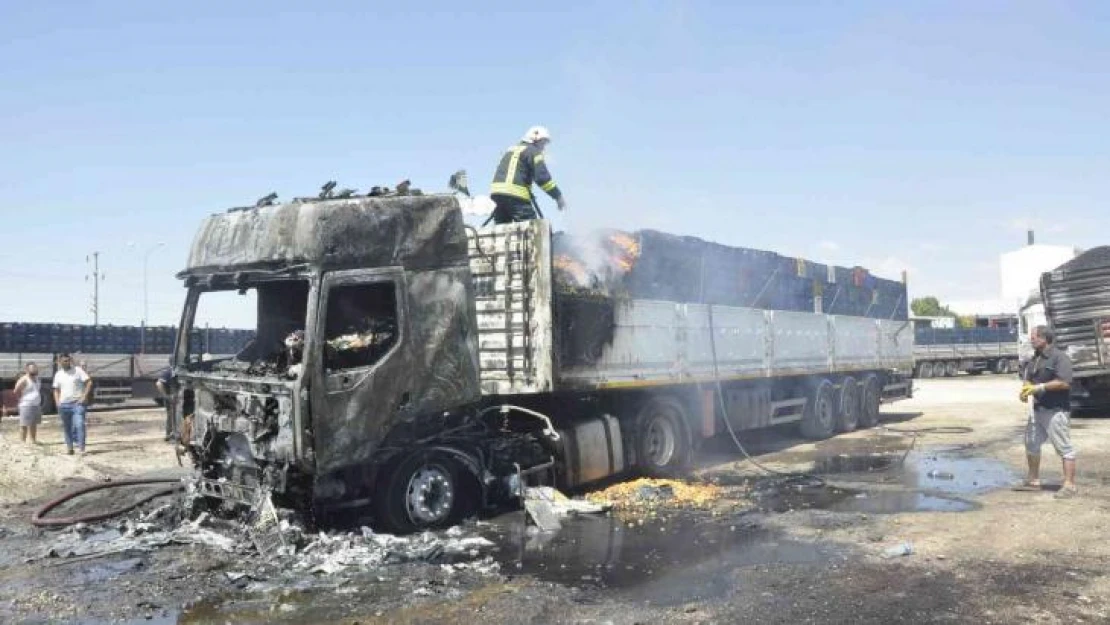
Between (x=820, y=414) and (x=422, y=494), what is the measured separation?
31.9ft

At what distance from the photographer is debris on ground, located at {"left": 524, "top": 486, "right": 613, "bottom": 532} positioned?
8109 mm

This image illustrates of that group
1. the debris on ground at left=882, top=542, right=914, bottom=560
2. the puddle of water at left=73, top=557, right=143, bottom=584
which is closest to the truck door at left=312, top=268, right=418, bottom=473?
the puddle of water at left=73, top=557, right=143, bottom=584

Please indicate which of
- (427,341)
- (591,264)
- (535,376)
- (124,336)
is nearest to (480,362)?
(535,376)

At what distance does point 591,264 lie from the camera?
32.3ft

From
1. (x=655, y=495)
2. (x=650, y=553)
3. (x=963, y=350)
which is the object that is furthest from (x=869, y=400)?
(x=963, y=350)

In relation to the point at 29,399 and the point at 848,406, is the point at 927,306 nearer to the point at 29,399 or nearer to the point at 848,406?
the point at 848,406

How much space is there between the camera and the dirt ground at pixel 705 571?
548cm

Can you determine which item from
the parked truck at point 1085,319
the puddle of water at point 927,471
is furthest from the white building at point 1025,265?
the puddle of water at point 927,471

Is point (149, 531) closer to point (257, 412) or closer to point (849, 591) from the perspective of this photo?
point (257, 412)

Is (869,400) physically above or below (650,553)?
above

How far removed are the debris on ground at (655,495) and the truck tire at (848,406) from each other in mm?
6797

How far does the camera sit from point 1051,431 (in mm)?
9023

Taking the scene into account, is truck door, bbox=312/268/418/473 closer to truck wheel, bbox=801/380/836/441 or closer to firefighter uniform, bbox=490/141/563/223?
firefighter uniform, bbox=490/141/563/223

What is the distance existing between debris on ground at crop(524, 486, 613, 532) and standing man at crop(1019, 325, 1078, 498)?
4.68 metres
